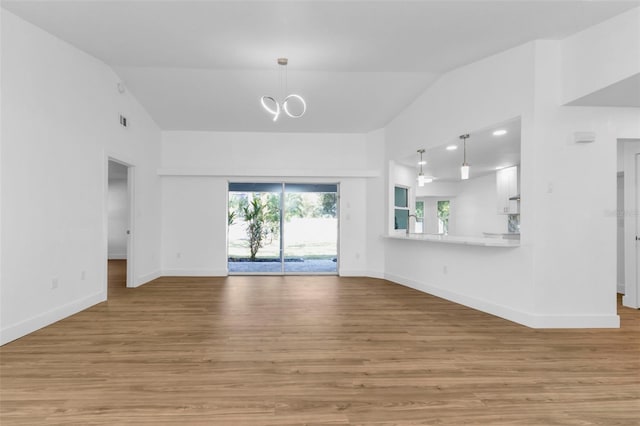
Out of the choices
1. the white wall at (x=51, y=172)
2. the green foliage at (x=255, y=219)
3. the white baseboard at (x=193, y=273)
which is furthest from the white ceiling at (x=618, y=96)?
the white baseboard at (x=193, y=273)

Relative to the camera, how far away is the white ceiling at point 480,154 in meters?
4.70

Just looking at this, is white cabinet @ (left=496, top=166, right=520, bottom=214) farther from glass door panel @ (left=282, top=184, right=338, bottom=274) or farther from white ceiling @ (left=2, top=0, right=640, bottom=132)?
glass door panel @ (left=282, top=184, right=338, bottom=274)

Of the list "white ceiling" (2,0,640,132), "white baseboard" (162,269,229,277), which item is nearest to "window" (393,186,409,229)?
"white ceiling" (2,0,640,132)

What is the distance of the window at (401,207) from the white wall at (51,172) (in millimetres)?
4994

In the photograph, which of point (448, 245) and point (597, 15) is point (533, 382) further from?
point (597, 15)

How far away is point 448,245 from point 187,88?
4.78m

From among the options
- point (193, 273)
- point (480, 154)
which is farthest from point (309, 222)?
point (480, 154)

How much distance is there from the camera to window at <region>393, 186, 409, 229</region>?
267 inches

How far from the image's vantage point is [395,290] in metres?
5.54

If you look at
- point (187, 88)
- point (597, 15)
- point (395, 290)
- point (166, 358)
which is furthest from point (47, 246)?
point (597, 15)

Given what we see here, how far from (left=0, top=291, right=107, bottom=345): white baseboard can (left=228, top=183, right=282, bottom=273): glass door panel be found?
292cm

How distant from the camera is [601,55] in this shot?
3.29 meters

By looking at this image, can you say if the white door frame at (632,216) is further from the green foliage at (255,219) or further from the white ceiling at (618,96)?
the green foliage at (255,219)

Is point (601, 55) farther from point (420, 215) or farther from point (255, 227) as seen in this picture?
point (420, 215)
